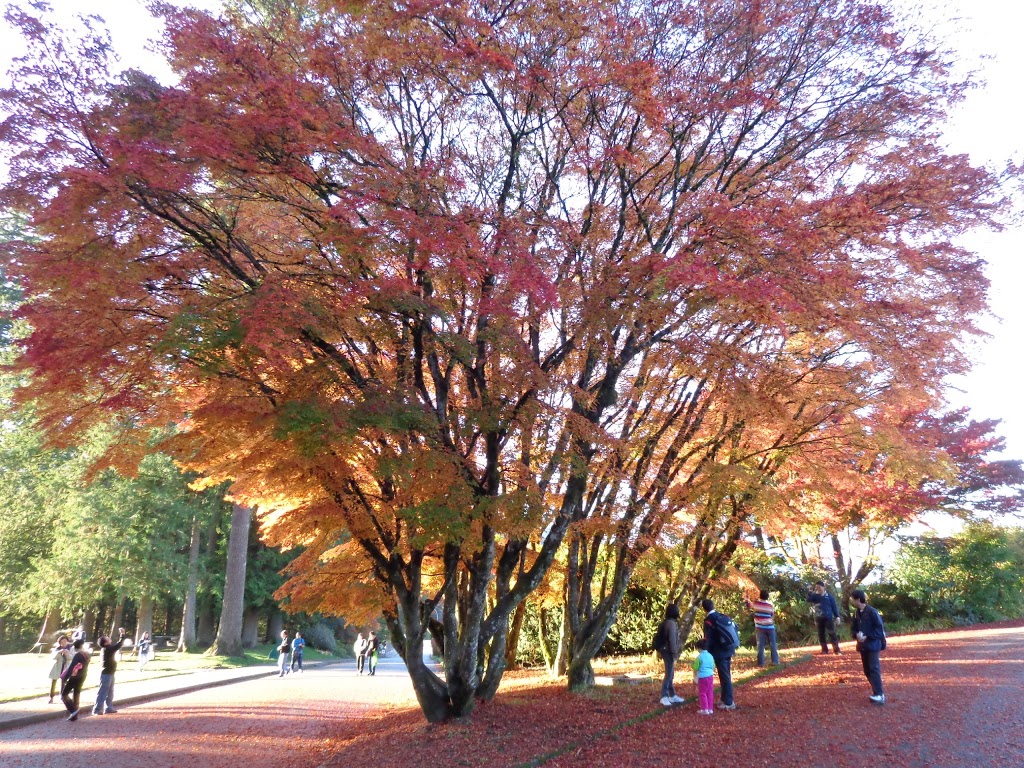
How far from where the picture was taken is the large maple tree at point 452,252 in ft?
22.6

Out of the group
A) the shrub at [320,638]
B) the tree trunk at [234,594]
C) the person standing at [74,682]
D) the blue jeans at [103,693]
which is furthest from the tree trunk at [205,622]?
the person standing at [74,682]

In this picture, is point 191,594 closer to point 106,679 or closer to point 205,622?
point 205,622

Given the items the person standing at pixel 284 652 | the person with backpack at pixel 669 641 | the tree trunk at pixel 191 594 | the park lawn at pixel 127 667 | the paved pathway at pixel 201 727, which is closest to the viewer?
the paved pathway at pixel 201 727

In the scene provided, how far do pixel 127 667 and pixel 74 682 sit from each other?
1288cm

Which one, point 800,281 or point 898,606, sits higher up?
point 800,281

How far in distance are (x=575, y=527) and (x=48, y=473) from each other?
78.0ft

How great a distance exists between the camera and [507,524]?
775 cm

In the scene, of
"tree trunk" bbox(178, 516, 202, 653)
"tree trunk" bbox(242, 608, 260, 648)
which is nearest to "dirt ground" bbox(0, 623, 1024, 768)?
"tree trunk" bbox(178, 516, 202, 653)

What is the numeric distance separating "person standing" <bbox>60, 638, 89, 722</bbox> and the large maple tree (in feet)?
14.5

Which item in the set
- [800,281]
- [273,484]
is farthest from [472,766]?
[800,281]

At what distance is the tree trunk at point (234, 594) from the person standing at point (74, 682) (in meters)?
14.1

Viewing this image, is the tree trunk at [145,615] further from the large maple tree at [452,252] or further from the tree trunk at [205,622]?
the large maple tree at [452,252]

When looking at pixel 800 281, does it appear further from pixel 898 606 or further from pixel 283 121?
pixel 898 606

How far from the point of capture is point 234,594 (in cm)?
2552
